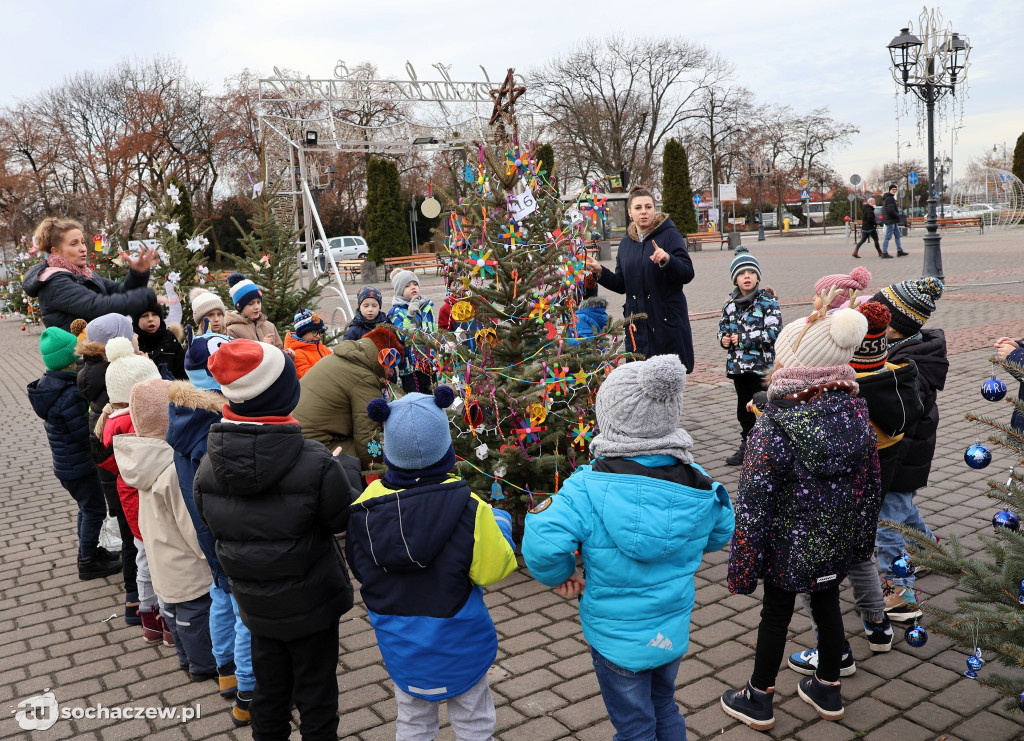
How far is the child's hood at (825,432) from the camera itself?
9.36 ft

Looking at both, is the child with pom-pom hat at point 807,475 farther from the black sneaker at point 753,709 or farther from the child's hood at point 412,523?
the child's hood at point 412,523

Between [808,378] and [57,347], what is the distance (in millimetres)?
4626

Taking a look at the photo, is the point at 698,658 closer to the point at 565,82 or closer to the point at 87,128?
the point at 87,128

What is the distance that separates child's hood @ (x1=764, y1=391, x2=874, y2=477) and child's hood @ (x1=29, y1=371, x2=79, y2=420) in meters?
4.51

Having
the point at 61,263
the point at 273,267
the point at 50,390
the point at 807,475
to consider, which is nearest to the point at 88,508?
the point at 50,390

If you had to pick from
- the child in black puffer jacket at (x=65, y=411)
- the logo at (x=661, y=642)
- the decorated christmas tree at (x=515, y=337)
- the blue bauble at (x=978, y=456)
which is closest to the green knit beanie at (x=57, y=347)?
the child in black puffer jacket at (x=65, y=411)

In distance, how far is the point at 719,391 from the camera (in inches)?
365

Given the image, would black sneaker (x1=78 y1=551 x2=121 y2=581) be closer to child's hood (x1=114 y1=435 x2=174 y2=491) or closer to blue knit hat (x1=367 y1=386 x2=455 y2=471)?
child's hood (x1=114 y1=435 x2=174 y2=491)

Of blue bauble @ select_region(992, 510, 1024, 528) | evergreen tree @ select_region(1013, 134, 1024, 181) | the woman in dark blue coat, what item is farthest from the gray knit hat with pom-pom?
evergreen tree @ select_region(1013, 134, 1024, 181)

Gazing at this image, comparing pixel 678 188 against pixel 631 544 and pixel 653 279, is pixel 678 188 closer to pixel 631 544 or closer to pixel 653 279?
pixel 653 279

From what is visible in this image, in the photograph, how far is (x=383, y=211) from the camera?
118 ft

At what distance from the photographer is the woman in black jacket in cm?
470

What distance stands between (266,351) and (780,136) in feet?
211

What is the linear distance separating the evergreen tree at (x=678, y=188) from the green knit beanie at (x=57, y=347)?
1440 inches
